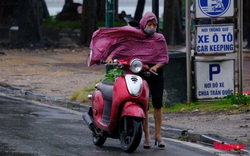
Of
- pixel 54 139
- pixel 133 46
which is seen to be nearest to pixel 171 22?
pixel 54 139

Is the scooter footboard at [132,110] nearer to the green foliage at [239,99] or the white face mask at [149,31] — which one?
the white face mask at [149,31]

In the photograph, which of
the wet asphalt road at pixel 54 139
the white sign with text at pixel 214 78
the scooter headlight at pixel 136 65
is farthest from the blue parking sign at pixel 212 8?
the scooter headlight at pixel 136 65

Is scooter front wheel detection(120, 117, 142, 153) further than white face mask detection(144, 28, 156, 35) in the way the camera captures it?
No

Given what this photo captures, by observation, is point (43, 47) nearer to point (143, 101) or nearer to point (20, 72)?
point (20, 72)

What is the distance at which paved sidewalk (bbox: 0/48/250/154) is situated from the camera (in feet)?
43.6

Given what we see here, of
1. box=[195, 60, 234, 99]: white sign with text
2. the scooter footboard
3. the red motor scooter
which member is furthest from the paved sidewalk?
the scooter footboard

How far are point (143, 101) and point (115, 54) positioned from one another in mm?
861

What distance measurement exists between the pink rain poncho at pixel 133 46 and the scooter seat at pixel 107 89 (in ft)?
1.13

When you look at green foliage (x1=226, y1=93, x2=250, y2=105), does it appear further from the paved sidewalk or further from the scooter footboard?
the scooter footboard

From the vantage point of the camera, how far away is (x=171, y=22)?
4200cm

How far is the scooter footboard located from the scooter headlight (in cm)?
43

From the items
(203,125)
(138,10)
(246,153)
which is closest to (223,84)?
(203,125)

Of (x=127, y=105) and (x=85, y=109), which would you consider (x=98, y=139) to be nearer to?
(x=127, y=105)

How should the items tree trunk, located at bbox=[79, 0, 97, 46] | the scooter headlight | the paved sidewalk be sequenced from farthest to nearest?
1. tree trunk, located at bbox=[79, 0, 97, 46]
2. the paved sidewalk
3. the scooter headlight
